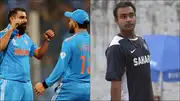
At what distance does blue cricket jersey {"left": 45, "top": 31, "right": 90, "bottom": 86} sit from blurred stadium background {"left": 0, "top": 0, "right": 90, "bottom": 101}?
0.78 metres

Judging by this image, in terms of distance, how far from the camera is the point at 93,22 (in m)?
5.57

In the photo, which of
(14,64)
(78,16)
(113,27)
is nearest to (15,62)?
(14,64)

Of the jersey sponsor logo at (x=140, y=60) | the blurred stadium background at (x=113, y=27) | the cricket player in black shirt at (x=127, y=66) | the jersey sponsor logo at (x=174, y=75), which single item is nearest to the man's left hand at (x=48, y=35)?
the blurred stadium background at (x=113, y=27)

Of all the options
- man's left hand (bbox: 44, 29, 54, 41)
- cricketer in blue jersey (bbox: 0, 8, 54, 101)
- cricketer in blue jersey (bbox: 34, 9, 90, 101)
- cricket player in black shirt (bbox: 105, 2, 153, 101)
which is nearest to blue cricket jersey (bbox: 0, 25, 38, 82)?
cricketer in blue jersey (bbox: 0, 8, 54, 101)

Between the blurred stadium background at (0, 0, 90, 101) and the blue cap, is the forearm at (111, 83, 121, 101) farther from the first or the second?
the blurred stadium background at (0, 0, 90, 101)

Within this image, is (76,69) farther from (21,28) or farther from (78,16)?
(21,28)

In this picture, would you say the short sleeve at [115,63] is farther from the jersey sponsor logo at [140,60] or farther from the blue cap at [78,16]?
the blue cap at [78,16]

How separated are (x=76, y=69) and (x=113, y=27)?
2.31 ft

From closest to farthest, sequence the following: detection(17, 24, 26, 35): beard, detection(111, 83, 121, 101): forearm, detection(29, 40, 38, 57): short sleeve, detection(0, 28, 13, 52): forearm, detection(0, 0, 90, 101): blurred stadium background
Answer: detection(111, 83, 121, 101): forearm < detection(0, 28, 13, 52): forearm < detection(17, 24, 26, 35): beard < detection(29, 40, 38, 57): short sleeve < detection(0, 0, 90, 101): blurred stadium background

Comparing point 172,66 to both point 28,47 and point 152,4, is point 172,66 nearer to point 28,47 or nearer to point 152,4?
point 152,4

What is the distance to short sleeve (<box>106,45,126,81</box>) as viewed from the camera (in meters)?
3.77

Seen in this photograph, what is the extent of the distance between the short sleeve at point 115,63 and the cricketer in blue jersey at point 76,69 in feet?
7.00

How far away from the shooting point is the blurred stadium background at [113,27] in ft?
18.2

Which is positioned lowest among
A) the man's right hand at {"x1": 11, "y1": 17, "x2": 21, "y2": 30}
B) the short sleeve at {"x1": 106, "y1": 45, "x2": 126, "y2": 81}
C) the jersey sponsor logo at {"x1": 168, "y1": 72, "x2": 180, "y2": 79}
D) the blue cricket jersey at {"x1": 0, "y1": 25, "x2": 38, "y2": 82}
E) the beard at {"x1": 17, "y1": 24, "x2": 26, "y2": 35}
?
the jersey sponsor logo at {"x1": 168, "y1": 72, "x2": 180, "y2": 79}
